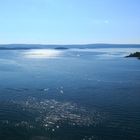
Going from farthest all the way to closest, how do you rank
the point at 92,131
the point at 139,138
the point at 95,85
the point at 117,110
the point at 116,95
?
the point at 95,85 → the point at 116,95 → the point at 117,110 → the point at 92,131 → the point at 139,138

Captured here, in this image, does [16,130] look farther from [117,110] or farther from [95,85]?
[95,85]

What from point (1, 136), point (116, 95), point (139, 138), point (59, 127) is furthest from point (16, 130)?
point (116, 95)

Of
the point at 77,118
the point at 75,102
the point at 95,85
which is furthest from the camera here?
the point at 95,85

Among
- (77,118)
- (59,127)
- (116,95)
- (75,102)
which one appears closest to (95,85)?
(116,95)

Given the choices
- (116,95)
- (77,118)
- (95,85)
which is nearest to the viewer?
(77,118)

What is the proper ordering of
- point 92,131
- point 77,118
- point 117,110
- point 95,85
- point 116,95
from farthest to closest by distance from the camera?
1. point 95,85
2. point 116,95
3. point 117,110
4. point 77,118
5. point 92,131

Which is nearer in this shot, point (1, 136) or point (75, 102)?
point (1, 136)

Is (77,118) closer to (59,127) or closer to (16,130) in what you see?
(59,127)

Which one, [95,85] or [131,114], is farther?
[95,85]
